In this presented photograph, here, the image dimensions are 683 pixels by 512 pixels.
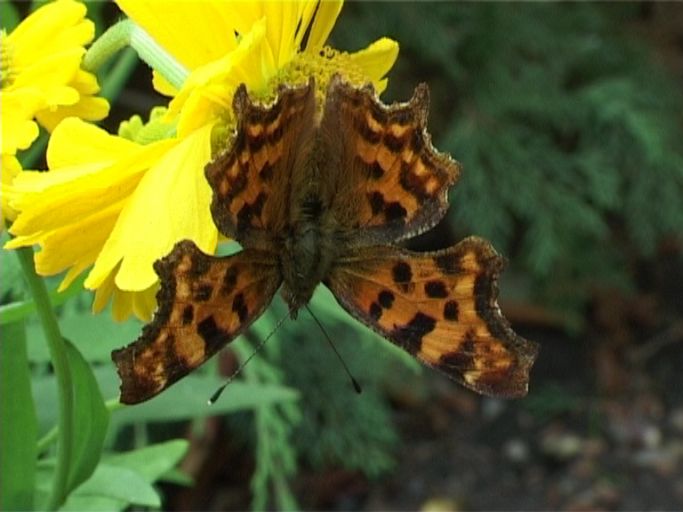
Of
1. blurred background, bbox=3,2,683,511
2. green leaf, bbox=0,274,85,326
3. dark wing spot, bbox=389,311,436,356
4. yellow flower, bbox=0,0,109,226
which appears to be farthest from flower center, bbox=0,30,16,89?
blurred background, bbox=3,2,683,511

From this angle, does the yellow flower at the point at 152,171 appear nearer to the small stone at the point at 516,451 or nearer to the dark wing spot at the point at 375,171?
the dark wing spot at the point at 375,171

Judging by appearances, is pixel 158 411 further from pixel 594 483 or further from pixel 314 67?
pixel 594 483

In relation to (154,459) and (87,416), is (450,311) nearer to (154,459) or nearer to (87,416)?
(87,416)

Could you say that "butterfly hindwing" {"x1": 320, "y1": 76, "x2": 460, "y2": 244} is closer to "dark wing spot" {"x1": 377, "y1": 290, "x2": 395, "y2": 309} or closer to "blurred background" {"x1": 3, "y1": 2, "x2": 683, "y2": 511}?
Answer: "dark wing spot" {"x1": 377, "y1": 290, "x2": 395, "y2": 309}

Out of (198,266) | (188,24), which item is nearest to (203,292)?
(198,266)

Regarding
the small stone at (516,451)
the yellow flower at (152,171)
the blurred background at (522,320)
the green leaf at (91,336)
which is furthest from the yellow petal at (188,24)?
the small stone at (516,451)

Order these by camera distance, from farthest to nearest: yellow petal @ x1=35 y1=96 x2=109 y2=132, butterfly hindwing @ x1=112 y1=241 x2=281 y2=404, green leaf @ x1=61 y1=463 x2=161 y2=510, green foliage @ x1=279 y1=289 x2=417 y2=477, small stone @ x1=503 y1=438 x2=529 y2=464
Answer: small stone @ x1=503 y1=438 x2=529 y2=464, green foliage @ x1=279 y1=289 x2=417 y2=477, green leaf @ x1=61 y1=463 x2=161 y2=510, yellow petal @ x1=35 y1=96 x2=109 y2=132, butterfly hindwing @ x1=112 y1=241 x2=281 y2=404
